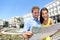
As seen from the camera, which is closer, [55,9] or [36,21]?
[36,21]

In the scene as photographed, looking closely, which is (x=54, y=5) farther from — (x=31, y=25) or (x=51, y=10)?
(x=31, y=25)

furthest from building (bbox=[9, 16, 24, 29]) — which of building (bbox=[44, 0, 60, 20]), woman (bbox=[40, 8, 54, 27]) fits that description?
woman (bbox=[40, 8, 54, 27])

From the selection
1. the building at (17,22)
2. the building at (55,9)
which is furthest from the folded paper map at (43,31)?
the building at (55,9)

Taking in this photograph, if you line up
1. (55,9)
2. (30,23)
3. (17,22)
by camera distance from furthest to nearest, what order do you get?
(55,9), (17,22), (30,23)

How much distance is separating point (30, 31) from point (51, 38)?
15.7 inches

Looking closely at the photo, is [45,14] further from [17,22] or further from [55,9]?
Result: [55,9]

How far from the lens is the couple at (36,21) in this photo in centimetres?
361

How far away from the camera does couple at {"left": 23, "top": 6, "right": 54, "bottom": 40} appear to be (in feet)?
11.8

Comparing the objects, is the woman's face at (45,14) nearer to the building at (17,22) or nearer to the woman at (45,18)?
the woman at (45,18)

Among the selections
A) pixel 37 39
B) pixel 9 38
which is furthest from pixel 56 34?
pixel 9 38

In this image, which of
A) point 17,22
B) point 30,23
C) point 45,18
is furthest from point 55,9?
point 30,23

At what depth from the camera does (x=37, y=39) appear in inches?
144

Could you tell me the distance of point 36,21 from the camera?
12.1ft

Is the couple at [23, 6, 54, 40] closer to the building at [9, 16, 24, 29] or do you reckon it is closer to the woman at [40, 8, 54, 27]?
the woman at [40, 8, 54, 27]
